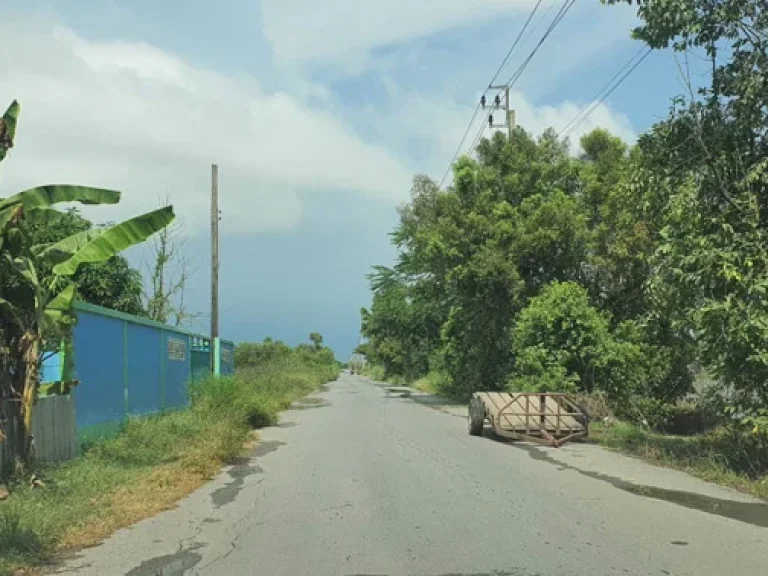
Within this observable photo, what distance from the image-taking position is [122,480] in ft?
36.6

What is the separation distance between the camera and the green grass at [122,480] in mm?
7703

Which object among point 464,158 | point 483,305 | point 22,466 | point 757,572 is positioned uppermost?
point 464,158

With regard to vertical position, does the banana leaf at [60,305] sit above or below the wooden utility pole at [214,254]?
below

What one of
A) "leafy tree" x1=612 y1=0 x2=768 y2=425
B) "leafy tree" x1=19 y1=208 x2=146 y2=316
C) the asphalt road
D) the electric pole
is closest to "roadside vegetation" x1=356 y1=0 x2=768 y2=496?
"leafy tree" x1=612 y1=0 x2=768 y2=425

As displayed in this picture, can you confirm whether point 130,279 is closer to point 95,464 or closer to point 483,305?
point 95,464

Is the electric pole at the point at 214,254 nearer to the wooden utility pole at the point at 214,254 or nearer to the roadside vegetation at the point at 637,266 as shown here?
the wooden utility pole at the point at 214,254

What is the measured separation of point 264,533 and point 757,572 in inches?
194

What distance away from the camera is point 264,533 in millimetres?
8406

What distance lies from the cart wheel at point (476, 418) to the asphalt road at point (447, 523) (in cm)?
348

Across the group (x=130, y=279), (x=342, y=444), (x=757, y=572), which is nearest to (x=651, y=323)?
(x=342, y=444)

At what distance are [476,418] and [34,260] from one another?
11087 mm

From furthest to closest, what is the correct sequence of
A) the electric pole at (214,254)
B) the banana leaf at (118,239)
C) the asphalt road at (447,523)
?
1. the electric pole at (214,254)
2. the banana leaf at (118,239)
3. the asphalt road at (447,523)

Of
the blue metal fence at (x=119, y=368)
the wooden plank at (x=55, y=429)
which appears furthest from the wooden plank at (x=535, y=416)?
the wooden plank at (x=55, y=429)

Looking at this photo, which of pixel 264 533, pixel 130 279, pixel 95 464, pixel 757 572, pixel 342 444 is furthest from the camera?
pixel 130 279
